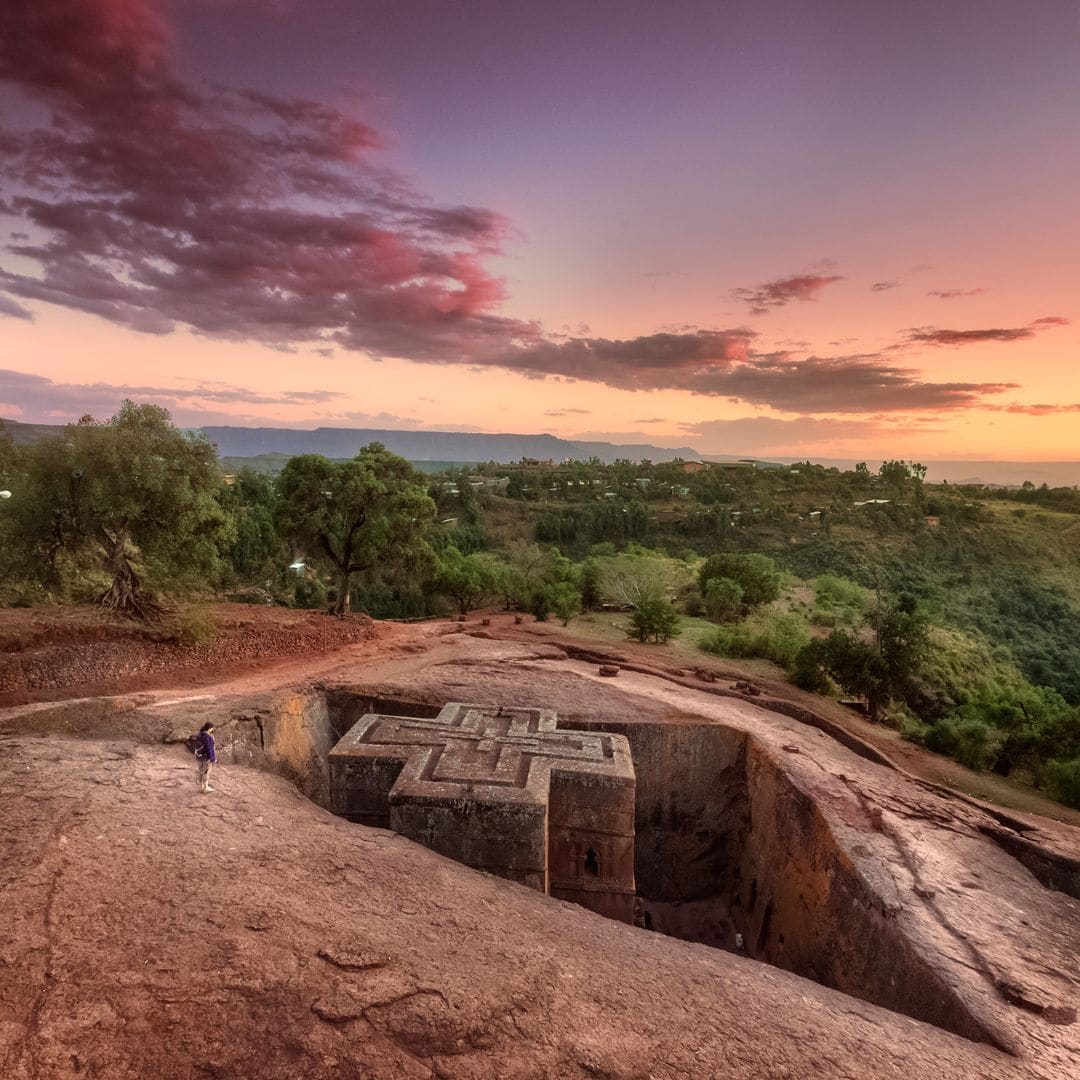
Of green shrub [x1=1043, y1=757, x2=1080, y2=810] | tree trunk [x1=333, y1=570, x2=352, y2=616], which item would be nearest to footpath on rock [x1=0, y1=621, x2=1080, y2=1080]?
green shrub [x1=1043, y1=757, x2=1080, y2=810]

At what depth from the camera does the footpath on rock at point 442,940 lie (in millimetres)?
4641

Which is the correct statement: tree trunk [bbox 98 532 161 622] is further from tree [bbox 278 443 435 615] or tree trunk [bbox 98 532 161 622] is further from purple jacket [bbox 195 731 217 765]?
purple jacket [bbox 195 731 217 765]

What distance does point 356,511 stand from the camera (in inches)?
810

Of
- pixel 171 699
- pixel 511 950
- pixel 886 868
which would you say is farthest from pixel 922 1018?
pixel 171 699

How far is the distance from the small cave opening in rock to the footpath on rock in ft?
0.26

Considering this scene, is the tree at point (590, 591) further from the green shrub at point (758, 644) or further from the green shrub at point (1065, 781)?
the green shrub at point (1065, 781)

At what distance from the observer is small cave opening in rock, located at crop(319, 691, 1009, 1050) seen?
9.54m

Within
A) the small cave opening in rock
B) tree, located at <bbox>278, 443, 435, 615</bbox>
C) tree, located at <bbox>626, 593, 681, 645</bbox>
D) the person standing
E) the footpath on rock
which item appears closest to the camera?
the footpath on rock

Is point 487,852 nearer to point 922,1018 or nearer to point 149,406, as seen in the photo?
point 922,1018

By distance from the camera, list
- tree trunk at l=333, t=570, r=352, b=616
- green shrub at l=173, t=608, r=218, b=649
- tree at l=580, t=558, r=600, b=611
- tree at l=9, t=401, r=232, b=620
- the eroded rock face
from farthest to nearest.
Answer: tree at l=580, t=558, r=600, b=611 → tree trunk at l=333, t=570, r=352, b=616 → green shrub at l=173, t=608, r=218, b=649 → tree at l=9, t=401, r=232, b=620 → the eroded rock face

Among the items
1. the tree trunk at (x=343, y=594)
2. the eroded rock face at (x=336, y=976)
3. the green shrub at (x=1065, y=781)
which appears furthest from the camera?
the tree trunk at (x=343, y=594)

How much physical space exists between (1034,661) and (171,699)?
3806 centimetres

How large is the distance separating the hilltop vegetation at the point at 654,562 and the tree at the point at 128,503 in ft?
0.17

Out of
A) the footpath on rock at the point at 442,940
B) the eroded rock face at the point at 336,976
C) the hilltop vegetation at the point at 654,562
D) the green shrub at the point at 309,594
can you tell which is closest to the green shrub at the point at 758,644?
the hilltop vegetation at the point at 654,562
